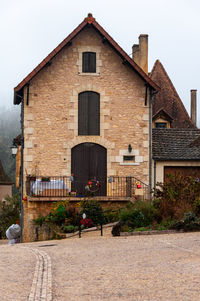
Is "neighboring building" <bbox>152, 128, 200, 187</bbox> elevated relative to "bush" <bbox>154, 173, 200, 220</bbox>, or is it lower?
elevated

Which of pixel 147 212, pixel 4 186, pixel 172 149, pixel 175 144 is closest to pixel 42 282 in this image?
pixel 147 212

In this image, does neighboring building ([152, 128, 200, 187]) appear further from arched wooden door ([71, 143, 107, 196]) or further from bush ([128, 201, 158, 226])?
bush ([128, 201, 158, 226])

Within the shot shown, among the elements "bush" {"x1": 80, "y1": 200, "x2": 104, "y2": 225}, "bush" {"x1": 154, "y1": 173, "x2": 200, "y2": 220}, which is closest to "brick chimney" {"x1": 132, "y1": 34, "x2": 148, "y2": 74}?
"bush" {"x1": 154, "y1": 173, "x2": 200, "y2": 220}

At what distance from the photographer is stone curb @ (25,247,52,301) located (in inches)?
293

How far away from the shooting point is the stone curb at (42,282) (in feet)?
24.4

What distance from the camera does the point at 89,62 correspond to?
22.6 meters

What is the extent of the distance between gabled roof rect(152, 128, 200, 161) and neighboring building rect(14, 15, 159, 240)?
87cm

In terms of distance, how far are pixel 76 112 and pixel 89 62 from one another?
2322mm

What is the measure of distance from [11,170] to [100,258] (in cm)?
6490

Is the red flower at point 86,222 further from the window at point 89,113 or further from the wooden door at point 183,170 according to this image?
the wooden door at point 183,170

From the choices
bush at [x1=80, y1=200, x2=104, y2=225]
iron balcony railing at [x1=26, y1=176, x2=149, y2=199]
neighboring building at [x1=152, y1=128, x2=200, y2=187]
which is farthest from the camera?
neighboring building at [x1=152, y1=128, x2=200, y2=187]

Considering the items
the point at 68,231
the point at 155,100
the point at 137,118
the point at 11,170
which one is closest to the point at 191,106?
the point at 155,100

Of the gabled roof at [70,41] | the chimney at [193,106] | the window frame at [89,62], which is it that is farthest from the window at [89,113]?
the chimney at [193,106]

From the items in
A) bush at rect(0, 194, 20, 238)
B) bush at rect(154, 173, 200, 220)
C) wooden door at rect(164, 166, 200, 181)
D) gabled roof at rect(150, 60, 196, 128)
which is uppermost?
gabled roof at rect(150, 60, 196, 128)
